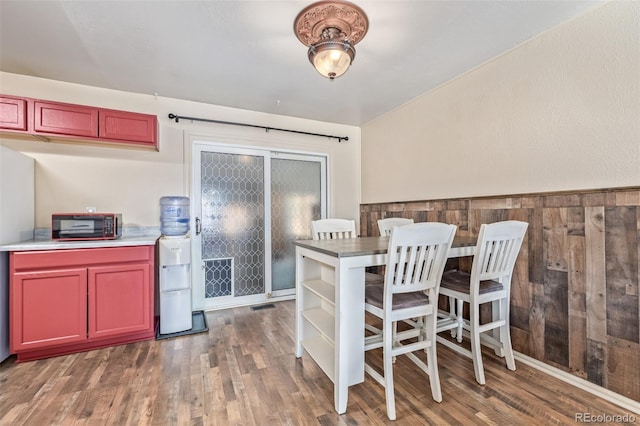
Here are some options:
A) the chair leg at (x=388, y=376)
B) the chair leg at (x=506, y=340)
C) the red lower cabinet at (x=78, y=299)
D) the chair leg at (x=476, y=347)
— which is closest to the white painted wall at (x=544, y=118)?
the chair leg at (x=506, y=340)

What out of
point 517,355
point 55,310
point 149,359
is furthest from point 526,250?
A: point 55,310

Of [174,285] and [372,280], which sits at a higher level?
[372,280]

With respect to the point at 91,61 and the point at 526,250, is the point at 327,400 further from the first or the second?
the point at 91,61

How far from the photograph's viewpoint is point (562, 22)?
1.90m

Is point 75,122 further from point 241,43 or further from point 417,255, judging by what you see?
point 417,255

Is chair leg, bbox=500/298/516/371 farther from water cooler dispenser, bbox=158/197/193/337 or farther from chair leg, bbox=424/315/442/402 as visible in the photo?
water cooler dispenser, bbox=158/197/193/337

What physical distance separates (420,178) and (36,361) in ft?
12.5

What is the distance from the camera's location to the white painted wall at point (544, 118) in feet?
5.47

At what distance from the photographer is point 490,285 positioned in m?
1.97

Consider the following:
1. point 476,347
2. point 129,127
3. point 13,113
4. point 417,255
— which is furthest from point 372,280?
point 13,113

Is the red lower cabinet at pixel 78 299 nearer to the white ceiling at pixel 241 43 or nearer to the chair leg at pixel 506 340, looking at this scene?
the white ceiling at pixel 241 43

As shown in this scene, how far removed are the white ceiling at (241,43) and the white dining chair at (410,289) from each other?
4.74 feet

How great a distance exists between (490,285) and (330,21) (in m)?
Answer: 2.09

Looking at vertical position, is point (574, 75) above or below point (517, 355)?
above
